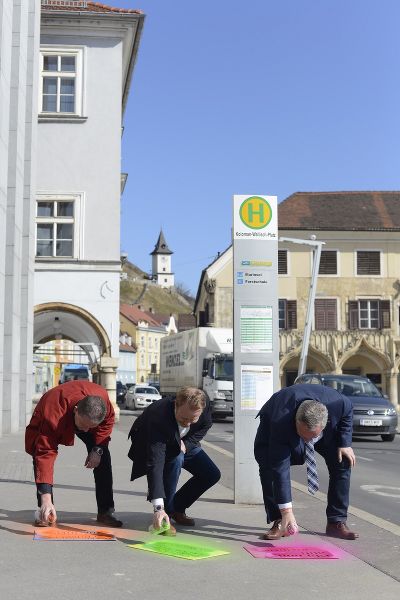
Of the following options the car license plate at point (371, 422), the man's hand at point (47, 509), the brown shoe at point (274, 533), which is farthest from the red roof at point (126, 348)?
the brown shoe at point (274, 533)

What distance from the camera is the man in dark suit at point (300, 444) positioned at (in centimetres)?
652

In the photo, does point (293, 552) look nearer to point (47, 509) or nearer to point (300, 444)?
point (300, 444)

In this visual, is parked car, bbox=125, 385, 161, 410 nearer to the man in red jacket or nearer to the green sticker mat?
the man in red jacket

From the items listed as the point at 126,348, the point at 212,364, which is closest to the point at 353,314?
the point at 212,364

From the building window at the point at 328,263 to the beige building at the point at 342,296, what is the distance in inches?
2.5

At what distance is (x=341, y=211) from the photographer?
56.1 metres

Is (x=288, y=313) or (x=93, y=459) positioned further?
(x=288, y=313)

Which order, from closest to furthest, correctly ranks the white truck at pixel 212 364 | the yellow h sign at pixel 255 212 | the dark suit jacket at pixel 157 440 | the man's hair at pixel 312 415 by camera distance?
the man's hair at pixel 312 415
the dark suit jacket at pixel 157 440
the yellow h sign at pixel 255 212
the white truck at pixel 212 364

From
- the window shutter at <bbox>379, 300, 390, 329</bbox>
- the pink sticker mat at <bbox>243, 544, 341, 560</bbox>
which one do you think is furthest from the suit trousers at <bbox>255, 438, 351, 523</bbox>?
the window shutter at <bbox>379, 300, 390, 329</bbox>

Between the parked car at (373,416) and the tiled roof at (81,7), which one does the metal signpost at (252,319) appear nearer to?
the parked car at (373,416)

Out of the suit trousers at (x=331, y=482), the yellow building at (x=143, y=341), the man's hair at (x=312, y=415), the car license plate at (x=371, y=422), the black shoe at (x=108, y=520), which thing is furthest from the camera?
the yellow building at (x=143, y=341)

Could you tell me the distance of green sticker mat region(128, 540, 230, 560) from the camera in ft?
21.0

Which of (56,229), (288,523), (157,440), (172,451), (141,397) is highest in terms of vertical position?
(56,229)

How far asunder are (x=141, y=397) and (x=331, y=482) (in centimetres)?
4181
